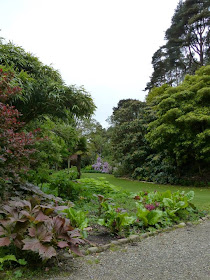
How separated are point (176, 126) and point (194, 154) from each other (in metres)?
1.57

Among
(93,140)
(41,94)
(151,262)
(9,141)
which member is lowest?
(151,262)

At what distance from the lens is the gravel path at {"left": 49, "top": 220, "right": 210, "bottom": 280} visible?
191 centimetres

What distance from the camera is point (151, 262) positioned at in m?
2.19

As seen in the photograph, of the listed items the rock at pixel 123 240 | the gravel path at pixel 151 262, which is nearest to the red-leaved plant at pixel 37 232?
the gravel path at pixel 151 262

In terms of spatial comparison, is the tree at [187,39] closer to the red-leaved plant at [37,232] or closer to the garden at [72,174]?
the garden at [72,174]

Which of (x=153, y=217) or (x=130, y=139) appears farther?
(x=130, y=139)

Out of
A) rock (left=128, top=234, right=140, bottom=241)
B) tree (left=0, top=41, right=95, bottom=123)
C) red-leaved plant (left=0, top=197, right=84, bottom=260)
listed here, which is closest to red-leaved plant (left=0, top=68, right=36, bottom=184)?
red-leaved plant (left=0, top=197, right=84, bottom=260)

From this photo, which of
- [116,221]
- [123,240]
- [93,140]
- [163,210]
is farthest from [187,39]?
[123,240]

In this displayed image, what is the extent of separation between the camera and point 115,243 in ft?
8.63

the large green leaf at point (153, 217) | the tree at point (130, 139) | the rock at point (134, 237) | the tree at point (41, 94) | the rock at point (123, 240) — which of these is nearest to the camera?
the rock at point (123, 240)

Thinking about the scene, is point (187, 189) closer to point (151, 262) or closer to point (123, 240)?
point (123, 240)

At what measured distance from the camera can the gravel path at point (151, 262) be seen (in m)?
1.91

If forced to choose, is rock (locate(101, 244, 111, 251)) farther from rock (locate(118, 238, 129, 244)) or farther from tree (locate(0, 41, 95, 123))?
tree (locate(0, 41, 95, 123))

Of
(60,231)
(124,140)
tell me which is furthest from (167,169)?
(60,231)
